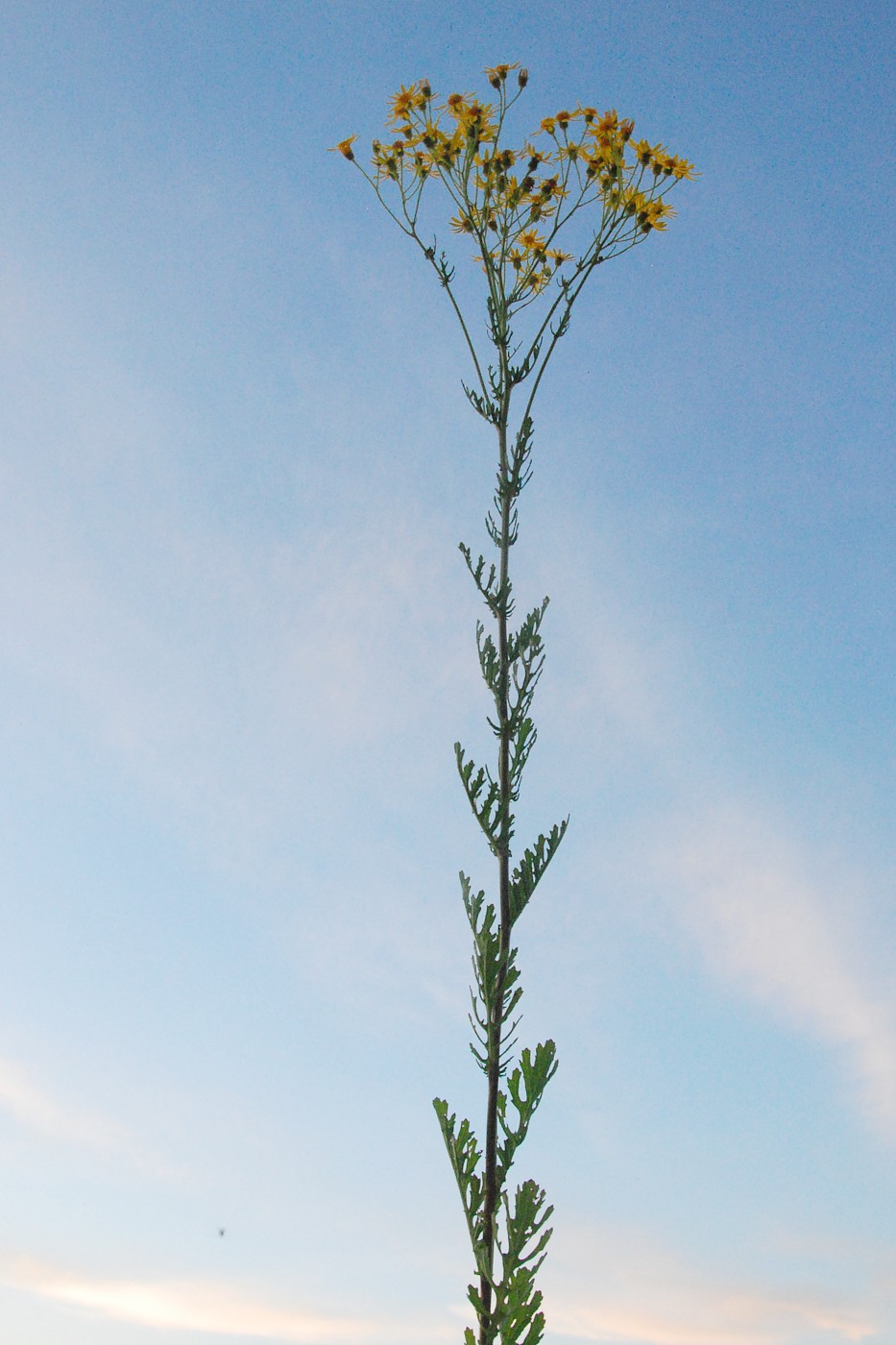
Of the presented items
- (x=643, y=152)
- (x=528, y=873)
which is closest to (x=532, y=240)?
(x=643, y=152)

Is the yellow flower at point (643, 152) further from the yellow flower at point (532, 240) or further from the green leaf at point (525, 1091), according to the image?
the green leaf at point (525, 1091)

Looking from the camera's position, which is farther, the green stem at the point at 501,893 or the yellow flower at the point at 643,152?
the yellow flower at the point at 643,152

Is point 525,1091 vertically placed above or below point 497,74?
below

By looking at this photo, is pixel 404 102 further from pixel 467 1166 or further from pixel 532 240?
pixel 467 1166

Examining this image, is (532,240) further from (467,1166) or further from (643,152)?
(467,1166)

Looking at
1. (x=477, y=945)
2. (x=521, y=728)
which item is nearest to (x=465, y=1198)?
(x=477, y=945)

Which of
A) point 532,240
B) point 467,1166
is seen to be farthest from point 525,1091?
point 532,240

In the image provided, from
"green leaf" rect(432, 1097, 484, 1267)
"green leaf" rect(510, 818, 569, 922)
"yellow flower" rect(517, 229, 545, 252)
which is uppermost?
"yellow flower" rect(517, 229, 545, 252)

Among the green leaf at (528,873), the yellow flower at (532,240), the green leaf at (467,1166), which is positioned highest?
the yellow flower at (532,240)

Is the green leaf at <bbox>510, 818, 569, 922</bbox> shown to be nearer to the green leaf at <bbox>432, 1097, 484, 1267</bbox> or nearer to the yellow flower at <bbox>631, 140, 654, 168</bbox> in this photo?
the green leaf at <bbox>432, 1097, 484, 1267</bbox>

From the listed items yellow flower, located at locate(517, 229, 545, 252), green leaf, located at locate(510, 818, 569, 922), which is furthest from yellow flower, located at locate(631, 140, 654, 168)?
green leaf, located at locate(510, 818, 569, 922)

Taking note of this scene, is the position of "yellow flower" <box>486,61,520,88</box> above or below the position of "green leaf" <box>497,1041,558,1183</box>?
above

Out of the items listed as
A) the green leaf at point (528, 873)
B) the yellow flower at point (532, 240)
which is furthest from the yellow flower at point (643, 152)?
the green leaf at point (528, 873)

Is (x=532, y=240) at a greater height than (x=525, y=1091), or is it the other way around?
(x=532, y=240)
